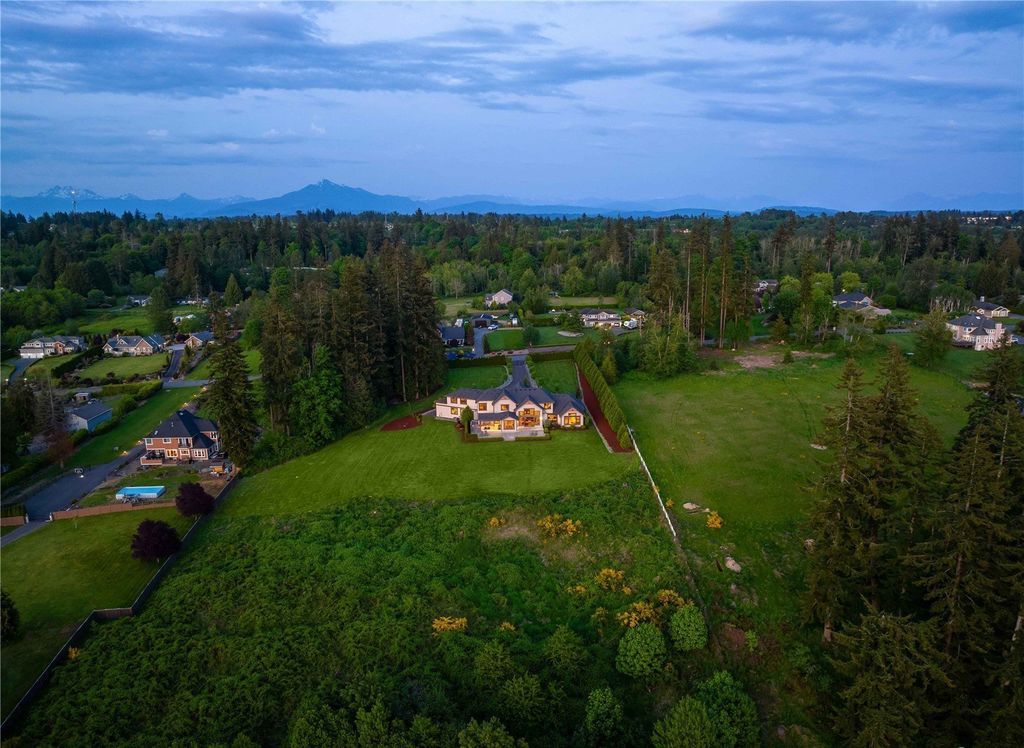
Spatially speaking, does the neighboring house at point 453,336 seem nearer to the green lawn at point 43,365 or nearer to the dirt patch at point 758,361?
the dirt patch at point 758,361

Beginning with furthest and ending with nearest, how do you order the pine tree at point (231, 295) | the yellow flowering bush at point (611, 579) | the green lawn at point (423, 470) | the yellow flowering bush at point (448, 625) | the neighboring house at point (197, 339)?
1. the pine tree at point (231, 295)
2. the neighboring house at point (197, 339)
3. the green lawn at point (423, 470)
4. the yellow flowering bush at point (611, 579)
5. the yellow flowering bush at point (448, 625)

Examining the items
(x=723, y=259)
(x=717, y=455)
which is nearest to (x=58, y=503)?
(x=717, y=455)

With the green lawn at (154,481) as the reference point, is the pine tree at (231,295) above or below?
above

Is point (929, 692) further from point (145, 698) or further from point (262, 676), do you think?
point (145, 698)

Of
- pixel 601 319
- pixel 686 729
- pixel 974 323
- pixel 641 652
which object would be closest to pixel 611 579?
pixel 641 652

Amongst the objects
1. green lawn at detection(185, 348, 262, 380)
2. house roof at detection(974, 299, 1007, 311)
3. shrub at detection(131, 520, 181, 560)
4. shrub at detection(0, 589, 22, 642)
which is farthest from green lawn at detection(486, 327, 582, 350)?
house roof at detection(974, 299, 1007, 311)

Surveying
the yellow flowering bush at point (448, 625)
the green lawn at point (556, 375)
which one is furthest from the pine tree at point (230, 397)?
the green lawn at point (556, 375)

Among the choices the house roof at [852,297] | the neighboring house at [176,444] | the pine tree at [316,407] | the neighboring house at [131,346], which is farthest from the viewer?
the house roof at [852,297]

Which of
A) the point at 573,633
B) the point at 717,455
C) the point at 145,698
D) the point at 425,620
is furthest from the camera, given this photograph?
the point at 717,455
